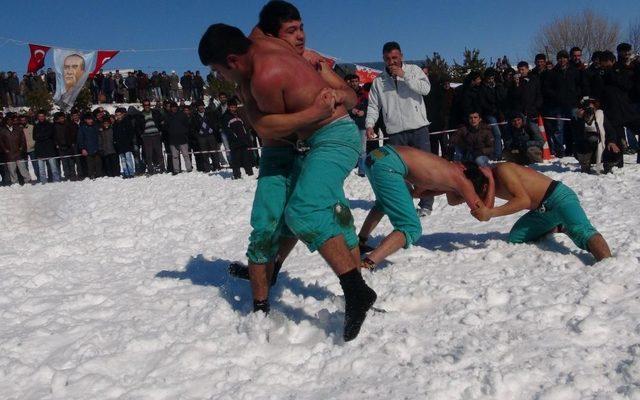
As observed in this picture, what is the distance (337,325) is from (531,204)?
193 cm

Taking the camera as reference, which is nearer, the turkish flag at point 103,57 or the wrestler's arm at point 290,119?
the wrestler's arm at point 290,119

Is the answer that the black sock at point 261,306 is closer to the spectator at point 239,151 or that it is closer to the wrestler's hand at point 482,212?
the wrestler's hand at point 482,212

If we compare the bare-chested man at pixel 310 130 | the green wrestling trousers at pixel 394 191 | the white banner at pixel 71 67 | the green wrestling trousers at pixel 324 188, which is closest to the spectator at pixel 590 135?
the green wrestling trousers at pixel 394 191

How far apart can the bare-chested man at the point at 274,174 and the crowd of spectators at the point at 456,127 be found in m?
1.64

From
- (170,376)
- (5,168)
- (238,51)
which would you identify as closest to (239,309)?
(170,376)

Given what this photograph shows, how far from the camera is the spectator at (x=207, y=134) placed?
42.8 ft

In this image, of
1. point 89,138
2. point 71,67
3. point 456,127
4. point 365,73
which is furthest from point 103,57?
point 456,127

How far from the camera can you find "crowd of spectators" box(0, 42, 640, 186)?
8891mm

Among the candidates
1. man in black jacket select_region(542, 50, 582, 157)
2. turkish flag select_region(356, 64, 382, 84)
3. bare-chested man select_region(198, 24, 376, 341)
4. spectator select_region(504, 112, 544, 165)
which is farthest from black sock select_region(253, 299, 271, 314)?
turkish flag select_region(356, 64, 382, 84)

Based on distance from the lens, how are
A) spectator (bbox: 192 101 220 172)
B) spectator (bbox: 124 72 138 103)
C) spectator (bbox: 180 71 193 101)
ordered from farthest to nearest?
spectator (bbox: 180 71 193 101) → spectator (bbox: 124 72 138 103) → spectator (bbox: 192 101 220 172)

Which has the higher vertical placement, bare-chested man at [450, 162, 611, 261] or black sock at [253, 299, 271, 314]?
bare-chested man at [450, 162, 611, 261]

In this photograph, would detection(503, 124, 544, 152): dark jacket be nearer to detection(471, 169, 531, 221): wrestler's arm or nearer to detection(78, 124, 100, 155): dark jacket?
detection(471, 169, 531, 221): wrestler's arm

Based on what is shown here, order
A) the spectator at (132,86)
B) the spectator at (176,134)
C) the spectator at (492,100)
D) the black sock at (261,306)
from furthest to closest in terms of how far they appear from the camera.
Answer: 1. the spectator at (132,86)
2. the spectator at (176,134)
3. the spectator at (492,100)
4. the black sock at (261,306)

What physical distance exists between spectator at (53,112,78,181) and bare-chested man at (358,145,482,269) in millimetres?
11231
